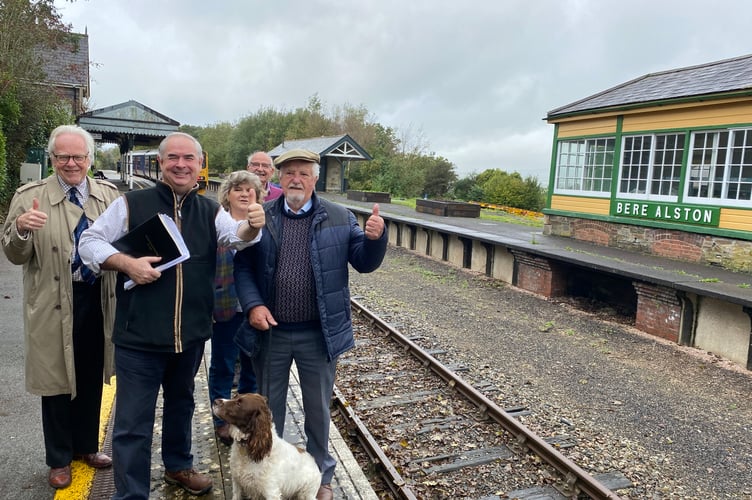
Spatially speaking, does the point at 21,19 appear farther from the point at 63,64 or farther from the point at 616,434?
the point at 616,434

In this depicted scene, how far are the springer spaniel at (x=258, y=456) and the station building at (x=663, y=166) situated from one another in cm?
1066

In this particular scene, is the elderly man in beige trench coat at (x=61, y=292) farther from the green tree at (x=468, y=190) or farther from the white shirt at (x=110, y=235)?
the green tree at (x=468, y=190)

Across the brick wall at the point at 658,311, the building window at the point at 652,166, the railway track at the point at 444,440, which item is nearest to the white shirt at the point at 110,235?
the railway track at the point at 444,440

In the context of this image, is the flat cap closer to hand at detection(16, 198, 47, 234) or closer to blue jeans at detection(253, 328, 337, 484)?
blue jeans at detection(253, 328, 337, 484)

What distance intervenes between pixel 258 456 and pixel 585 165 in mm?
14590

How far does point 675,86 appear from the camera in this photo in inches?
530

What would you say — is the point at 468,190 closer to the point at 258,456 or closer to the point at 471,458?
the point at 471,458

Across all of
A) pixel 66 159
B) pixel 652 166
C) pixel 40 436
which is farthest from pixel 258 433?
pixel 652 166

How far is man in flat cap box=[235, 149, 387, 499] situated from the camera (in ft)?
10.2

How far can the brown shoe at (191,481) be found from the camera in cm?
329

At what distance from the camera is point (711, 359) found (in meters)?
8.02

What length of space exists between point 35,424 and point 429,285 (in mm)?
9319

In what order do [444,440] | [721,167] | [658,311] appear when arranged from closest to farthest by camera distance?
[444,440], [658,311], [721,167]

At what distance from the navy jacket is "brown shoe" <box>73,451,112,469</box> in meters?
1.29
